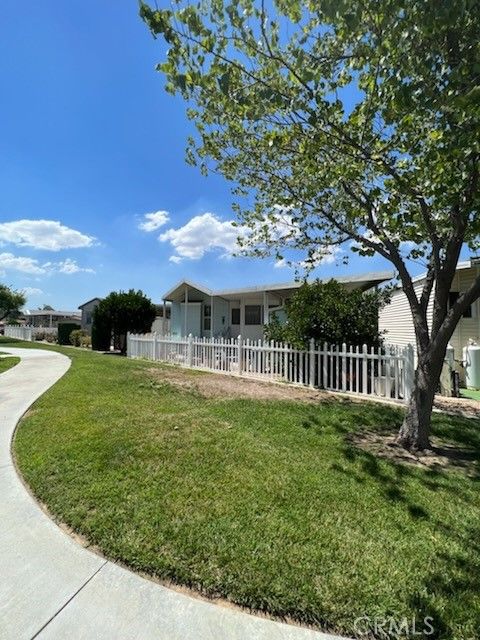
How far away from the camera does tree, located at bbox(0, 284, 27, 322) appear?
3816 cm

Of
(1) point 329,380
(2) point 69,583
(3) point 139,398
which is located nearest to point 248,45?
(2) point 69,583

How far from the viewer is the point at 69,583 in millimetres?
2492

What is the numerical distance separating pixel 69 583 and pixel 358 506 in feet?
7.88

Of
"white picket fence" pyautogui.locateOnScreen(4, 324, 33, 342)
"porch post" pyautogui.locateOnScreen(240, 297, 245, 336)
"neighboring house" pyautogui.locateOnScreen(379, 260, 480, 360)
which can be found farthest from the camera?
"white picket fence" pyautogui.locateOnScreen(4, 324, 33, 342)

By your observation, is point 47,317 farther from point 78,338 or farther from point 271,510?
point 271,510

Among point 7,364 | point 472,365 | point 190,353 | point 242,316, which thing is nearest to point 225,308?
point 242,316

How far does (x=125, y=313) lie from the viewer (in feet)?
69.6

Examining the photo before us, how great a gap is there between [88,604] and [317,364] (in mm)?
7818

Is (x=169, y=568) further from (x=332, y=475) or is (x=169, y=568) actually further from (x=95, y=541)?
(x=332, y=475)

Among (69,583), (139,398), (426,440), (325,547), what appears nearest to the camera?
(69,583)

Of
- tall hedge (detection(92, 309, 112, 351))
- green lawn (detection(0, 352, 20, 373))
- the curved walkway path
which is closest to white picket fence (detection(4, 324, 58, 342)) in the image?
tall hedge (detection(92, 309, 112, 351))

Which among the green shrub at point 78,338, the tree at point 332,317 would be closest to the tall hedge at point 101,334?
the green shrub at point 78,338

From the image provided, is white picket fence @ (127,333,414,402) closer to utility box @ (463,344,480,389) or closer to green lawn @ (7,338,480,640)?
green lawn @ (7,338,480,640)

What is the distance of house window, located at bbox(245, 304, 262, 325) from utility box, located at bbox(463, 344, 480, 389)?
1010cm
